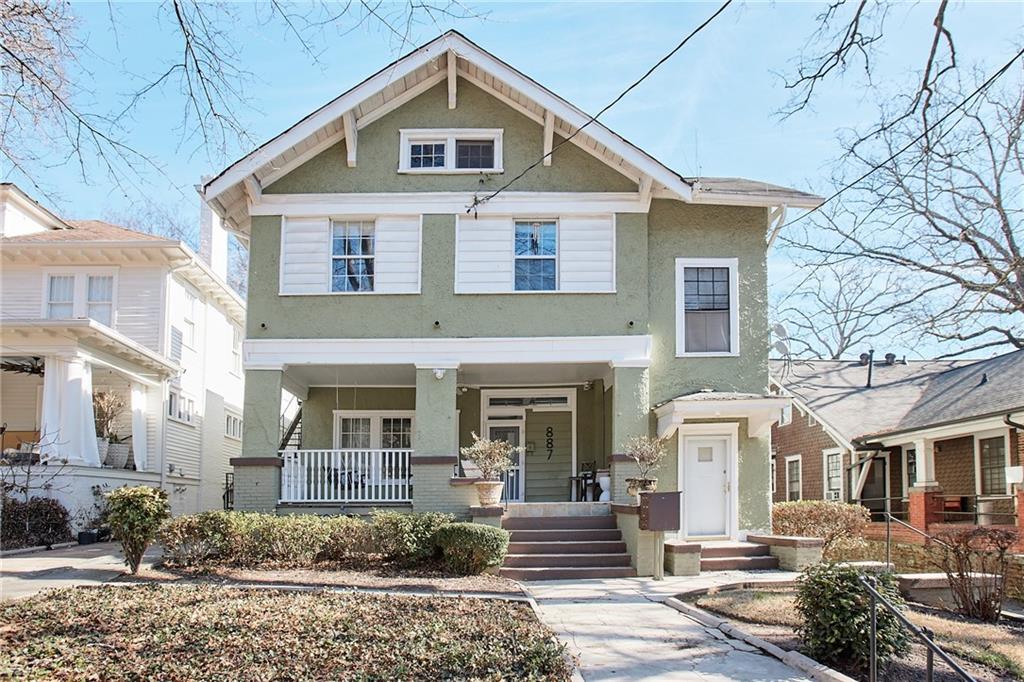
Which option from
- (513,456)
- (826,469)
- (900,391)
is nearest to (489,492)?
(513,456)

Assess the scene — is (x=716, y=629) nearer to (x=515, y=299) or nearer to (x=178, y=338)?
(x=515, y=299)

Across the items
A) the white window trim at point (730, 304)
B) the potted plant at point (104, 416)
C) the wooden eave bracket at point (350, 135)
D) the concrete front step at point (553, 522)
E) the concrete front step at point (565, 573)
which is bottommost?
the concrete front step at point (565, 573)

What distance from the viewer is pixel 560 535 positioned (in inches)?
610

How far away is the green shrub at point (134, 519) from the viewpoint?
1209 centimetres

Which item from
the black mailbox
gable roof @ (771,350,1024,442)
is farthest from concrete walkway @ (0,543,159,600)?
gable roof @ (771,350,1024,442)

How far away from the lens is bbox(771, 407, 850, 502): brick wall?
2403 centimetres

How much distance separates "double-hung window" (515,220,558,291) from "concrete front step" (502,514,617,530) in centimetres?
418

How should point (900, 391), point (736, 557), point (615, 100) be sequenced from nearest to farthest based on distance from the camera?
point (615, 100), point (736, 557), point (900, 391)

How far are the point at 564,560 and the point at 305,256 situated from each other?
7.28 meters

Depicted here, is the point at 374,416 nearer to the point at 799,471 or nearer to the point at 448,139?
the point at 448,139

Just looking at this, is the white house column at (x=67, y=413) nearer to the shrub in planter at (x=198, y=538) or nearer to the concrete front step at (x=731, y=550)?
the shrub in planter at (x=198, y=538)

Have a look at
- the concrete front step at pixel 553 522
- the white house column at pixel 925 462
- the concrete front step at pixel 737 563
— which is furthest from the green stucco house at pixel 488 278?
the white house column at pixel 925 462

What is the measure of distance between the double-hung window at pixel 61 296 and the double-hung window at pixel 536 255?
1221cm

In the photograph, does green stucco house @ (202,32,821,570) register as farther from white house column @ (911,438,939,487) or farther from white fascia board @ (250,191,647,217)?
white house column @ (911,438,939,487)
